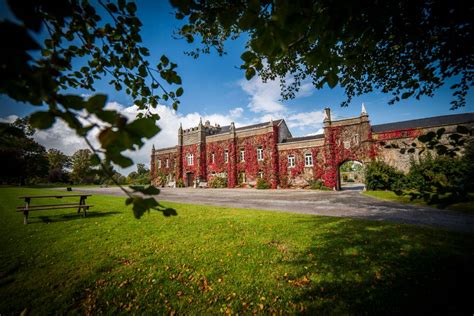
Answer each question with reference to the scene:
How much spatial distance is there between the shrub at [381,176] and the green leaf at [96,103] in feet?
77.3

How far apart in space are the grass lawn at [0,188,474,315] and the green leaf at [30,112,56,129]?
9.80 ft

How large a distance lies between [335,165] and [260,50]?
25.6 metres

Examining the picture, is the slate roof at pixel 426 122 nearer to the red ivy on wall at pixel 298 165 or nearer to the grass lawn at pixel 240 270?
the red ivy on wall at pixel 298 165

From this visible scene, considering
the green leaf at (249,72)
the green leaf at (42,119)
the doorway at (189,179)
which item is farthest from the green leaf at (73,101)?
the doorway at (189,179)

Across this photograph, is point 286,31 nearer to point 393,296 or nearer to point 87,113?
point 87,113

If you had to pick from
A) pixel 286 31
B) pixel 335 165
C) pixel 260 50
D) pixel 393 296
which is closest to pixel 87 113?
pixel 260 50

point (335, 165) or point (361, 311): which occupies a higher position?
point (335, 165)

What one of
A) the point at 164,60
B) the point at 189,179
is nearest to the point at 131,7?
the point at 164,60

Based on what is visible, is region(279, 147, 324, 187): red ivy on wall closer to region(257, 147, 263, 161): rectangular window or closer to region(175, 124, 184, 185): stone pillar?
region(257, 147, 263, 161): rectangular window

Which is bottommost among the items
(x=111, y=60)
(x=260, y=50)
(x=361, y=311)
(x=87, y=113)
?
(x=361, y=311)

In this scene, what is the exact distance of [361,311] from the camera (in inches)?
107

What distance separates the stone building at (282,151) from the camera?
21969 mm

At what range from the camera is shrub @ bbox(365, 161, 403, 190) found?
1911 cm

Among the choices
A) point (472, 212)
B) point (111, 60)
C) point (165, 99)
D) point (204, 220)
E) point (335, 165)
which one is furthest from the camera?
point (335, 165)
